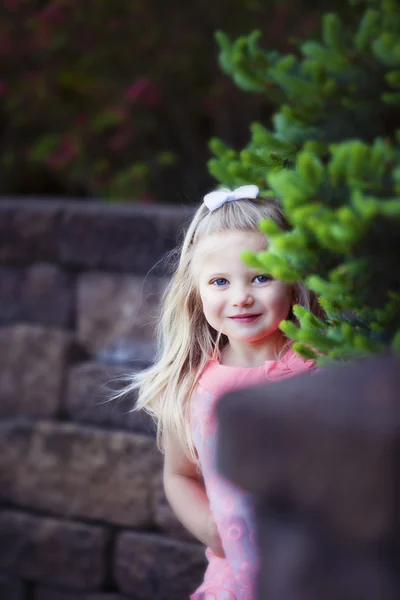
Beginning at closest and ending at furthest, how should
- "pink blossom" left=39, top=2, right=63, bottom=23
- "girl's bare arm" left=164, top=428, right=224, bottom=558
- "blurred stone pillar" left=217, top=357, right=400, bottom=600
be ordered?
"blurred stone pillar" left=217, top=357, right=400, bottom=600, "girl's bare arm" left=164, top=428, right=224, bottom=558, "pink blossom" left=39, top=2, right=63, bottom=23

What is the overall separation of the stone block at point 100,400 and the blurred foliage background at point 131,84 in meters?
1.38

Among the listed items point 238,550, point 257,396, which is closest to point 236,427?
point 257,396

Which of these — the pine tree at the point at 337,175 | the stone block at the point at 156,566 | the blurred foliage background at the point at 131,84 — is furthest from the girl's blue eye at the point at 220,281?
the blurred foliage background at the point at 131,84

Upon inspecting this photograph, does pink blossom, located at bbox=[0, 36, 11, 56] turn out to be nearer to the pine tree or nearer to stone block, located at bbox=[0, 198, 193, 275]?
stone block, located at bbox=[0, 198, 193, 275]

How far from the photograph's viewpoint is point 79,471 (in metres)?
3.30

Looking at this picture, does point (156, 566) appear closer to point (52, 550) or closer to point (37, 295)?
point (52, 550)

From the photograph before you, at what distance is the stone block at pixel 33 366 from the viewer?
3.42m

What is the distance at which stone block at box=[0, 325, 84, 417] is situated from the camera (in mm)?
3416

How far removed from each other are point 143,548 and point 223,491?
1336mm

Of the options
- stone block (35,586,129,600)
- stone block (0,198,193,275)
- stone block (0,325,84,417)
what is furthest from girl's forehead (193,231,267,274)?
stone block (35,586,129,600)

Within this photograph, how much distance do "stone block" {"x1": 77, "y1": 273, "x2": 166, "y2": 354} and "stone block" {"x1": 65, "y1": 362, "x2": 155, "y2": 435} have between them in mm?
107

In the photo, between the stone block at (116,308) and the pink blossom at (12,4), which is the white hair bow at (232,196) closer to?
the stone block at (116,308)

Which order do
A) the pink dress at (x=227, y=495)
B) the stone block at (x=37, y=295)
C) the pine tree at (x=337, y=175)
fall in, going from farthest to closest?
the stone block at (x=37, y=295), the pink dress at (x=227, y=495), the pine tree at (x=337, y=175)

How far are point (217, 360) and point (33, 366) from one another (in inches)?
60.7
